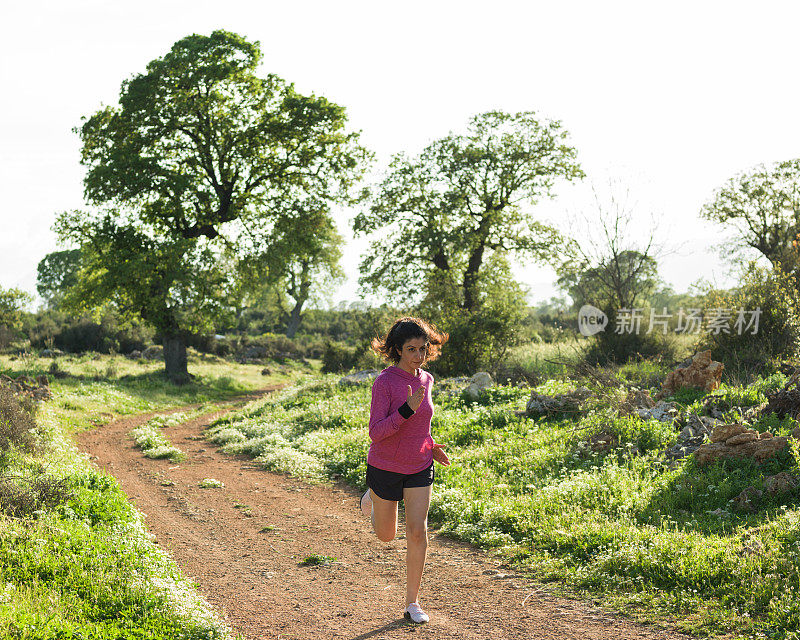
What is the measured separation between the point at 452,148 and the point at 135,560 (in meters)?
24.9

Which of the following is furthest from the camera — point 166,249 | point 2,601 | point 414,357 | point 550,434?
point 166,249

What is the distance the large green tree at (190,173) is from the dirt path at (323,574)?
50.0ft

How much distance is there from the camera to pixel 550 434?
34.3 feet

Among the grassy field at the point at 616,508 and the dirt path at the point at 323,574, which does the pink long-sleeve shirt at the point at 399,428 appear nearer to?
the dirt path at the point at 323,574

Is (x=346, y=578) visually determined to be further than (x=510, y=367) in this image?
No

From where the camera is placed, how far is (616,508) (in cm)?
706

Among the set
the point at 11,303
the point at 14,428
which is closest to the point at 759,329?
the point at 14,428

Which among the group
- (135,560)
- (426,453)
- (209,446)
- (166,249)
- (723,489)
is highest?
(166,249)

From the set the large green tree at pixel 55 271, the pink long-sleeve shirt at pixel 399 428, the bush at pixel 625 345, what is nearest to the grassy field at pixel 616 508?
the pink long-sleeve shirt at pixel 399 428

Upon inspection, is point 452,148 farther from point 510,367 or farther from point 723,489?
point 723,489

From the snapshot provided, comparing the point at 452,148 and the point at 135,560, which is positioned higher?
the point at 452,148

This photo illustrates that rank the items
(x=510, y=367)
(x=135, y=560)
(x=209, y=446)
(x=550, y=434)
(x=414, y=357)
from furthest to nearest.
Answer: (x=510, y=367) < (x=209, y=446) < (x=550, y=434) < (x=135, y=560) < (x=414, y=357)

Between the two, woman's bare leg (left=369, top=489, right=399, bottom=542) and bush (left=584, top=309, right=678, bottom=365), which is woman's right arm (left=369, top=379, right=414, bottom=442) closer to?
woman's bare leg (left=369, top=489, right=399, bottom=542)

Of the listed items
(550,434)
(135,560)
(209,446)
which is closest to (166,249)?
(209,446)
